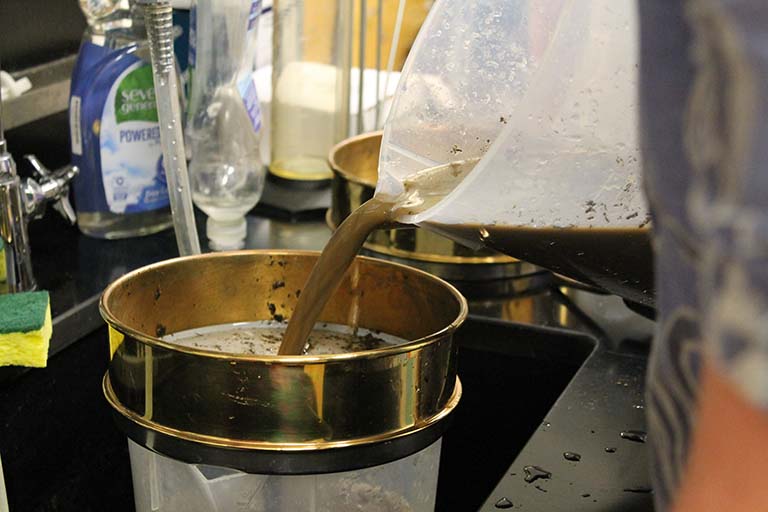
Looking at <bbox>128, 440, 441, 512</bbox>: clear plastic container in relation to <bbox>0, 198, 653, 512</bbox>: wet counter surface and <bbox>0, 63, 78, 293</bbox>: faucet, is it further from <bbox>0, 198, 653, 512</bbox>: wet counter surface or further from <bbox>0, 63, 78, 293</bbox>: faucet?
<bbox>0, 63, 78, 293</bbox>: faucet

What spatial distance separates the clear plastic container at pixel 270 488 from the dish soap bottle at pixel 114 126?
1.67 feet

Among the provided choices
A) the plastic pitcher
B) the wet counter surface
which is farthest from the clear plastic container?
the plastic pitcher

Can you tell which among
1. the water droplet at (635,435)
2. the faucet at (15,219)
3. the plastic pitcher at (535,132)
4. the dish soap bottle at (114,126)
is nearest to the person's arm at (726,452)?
the plastic pitcher at (535,132)

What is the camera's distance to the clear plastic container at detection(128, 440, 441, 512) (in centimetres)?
68

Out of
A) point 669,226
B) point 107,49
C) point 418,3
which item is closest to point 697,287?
point 669,226

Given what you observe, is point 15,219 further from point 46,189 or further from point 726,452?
point 726,452

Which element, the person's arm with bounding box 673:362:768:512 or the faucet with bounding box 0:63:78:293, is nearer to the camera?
the person's arm with bounding box 673:362:768:512

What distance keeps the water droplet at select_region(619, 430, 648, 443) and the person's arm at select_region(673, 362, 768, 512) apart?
0.55 m

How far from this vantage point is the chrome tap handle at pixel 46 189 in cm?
103

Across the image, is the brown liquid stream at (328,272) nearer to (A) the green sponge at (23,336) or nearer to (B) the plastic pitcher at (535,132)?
(B) the plastic pitcher at (535,132)

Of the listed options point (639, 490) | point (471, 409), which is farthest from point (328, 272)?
point (471, 409)

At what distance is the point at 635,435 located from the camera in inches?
33.0

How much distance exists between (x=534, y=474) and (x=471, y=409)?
0.38 metres

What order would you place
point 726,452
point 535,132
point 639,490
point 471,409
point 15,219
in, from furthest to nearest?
1. point 471,409
2. point 15,219
3. point 639,490
4. point 535,132
5. point 726,452
